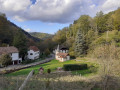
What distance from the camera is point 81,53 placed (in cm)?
3447

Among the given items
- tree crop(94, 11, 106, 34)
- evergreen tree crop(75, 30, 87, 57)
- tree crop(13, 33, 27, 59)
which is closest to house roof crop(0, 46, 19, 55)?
tree crop(13, 33, 27, 59)

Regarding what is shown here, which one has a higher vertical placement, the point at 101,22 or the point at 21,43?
the point at 101,22

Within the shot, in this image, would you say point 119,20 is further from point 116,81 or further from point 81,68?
point 116,81

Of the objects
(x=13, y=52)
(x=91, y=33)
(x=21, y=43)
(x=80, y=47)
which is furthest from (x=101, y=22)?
(x=13, y=52)

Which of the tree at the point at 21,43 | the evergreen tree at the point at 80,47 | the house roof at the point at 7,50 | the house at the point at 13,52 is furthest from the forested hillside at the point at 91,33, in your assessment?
the house roof at the point at 7,50

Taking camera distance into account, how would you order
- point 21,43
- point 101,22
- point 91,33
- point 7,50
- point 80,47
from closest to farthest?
point 7,50, point 21,43, point 80,47, point 91,33, point 101,22

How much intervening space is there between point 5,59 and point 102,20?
4047 cm

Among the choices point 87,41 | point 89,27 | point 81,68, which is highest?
point 89,27

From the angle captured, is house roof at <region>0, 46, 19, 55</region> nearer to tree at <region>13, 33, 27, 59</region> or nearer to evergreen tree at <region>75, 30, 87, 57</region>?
tree at <region>13, 33, 27, 59</region>

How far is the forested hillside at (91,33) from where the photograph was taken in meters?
33.3

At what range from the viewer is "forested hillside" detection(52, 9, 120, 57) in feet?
109

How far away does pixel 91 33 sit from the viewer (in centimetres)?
3744

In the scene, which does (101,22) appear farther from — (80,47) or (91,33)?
(80,47)

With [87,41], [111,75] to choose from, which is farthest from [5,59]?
[87,41]
